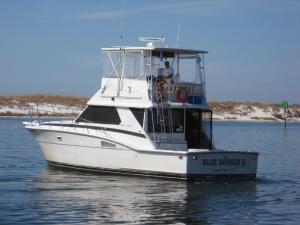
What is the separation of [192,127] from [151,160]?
7.73 feet

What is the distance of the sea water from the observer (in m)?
18.3

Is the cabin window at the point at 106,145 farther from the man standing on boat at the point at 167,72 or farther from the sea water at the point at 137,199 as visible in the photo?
the man standing on boat at the point at 167,72

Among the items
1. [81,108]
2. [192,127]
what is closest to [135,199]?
[192,127]

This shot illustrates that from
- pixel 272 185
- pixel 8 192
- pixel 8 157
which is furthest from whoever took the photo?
pixel 8 157

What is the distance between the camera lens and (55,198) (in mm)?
20766

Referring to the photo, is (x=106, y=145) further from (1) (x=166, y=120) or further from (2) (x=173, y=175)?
(2) (x=173, y=175)

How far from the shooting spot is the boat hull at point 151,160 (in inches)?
930

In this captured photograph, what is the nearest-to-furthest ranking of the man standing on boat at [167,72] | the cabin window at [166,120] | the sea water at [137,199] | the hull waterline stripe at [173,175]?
the sea water at [137,199]
the hull waterline stripe at [173,175]
the cabin window at [166,120]
the man standing on boat at [167,72]

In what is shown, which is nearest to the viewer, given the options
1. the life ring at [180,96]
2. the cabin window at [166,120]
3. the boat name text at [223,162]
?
the boat name text at [223,162]

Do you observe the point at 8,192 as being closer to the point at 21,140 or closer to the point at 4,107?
the point at 21,140

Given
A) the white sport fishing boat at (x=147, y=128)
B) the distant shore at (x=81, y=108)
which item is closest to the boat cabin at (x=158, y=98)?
the white sport fishing boat at (x=147, y=128)

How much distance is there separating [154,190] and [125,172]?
9.10 feet

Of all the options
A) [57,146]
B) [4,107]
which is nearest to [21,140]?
[57,146]

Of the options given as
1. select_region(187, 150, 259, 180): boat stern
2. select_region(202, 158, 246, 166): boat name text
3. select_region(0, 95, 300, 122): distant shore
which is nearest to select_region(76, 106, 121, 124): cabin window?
select_region(187, 150, 259, 180): boat stern
